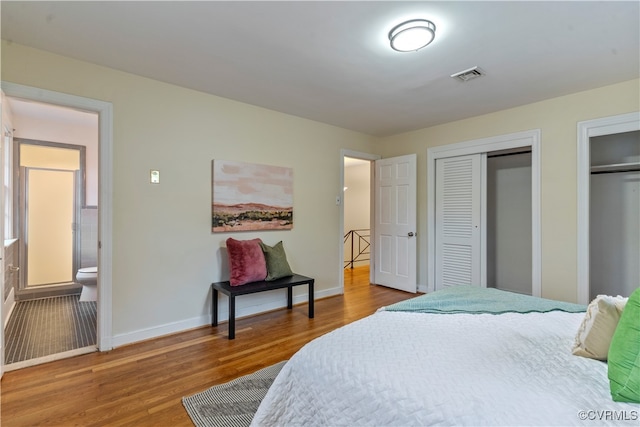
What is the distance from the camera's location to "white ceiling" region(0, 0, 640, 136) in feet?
6.32

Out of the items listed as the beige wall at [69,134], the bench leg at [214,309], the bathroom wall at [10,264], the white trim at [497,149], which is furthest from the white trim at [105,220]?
the white trim at [497,149]

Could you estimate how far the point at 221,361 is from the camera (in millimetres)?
2508

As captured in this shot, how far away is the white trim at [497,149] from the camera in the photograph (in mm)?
3539

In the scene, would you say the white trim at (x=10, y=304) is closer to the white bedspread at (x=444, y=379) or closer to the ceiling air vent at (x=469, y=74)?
Answer: the white bedspread at (x=444, y=379)

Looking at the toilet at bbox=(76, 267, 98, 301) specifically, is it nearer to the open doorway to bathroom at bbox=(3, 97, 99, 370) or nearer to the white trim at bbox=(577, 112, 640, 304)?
the open doorway to bathroom at bbox=(3, 97, 99, 370)

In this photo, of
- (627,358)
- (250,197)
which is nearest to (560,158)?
(627,358)

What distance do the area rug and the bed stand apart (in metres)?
0.49

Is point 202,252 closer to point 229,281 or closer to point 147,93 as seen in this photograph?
point 229,281

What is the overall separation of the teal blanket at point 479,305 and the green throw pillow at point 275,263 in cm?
167

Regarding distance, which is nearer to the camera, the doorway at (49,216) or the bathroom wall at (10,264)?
the bathroom wall at (10,264)

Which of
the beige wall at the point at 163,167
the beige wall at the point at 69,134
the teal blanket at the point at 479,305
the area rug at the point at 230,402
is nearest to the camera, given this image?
the area rug at the point at 230,402

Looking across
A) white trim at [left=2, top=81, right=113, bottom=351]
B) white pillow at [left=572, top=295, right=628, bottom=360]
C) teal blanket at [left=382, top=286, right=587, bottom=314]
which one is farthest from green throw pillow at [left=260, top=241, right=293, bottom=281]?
white pillow at [left=572, top=295, right=628, bottom=360]

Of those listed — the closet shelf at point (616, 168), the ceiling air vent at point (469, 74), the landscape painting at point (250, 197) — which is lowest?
the landscape painting at point (250, 197)

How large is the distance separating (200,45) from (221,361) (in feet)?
8.09
